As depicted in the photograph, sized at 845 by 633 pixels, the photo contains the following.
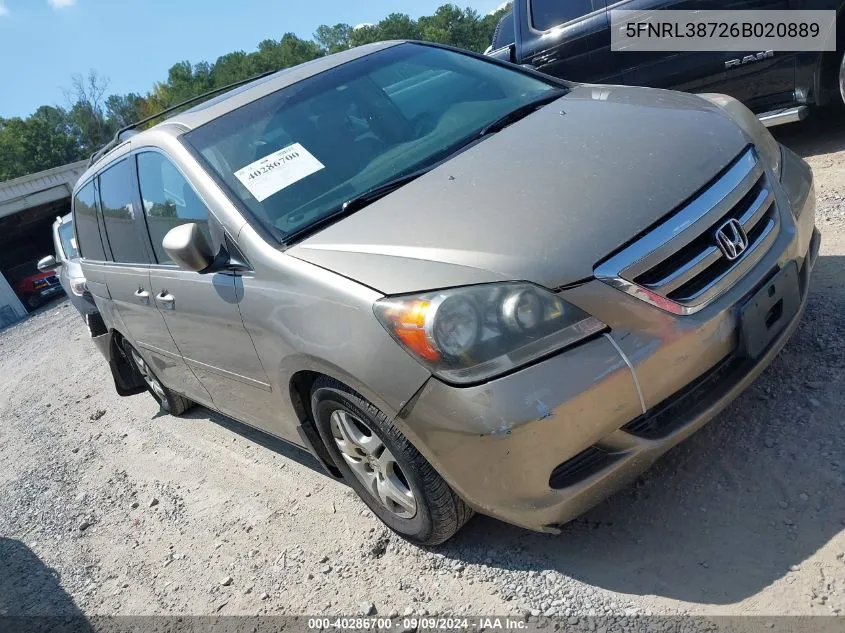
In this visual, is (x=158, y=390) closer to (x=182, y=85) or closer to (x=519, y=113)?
(x=519, y=113)

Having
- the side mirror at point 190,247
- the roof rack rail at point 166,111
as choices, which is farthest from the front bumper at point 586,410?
the roof rack rail at point 166,111

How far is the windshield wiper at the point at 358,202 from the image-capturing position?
2.67m

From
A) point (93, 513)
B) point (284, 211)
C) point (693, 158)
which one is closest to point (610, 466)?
point (693, 158)

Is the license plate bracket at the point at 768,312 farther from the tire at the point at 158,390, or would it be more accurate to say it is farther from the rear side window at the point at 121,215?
the tire at the point at 158,390

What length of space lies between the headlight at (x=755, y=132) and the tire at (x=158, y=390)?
3.89 meters

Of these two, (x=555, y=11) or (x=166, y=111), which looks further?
(x=555, y=11)

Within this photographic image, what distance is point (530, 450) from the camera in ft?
6.79

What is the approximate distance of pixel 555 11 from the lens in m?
6.16

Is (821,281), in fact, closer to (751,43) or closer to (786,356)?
(786,356)

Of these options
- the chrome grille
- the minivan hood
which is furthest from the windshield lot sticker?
the chrome grille

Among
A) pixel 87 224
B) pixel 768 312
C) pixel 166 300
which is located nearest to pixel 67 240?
pixel 87 224

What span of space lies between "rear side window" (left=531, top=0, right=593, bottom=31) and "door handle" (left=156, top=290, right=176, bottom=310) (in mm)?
4342

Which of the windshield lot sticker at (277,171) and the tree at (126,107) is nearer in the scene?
the windshield lot sticker at (277,171)

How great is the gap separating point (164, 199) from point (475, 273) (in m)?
1.96
